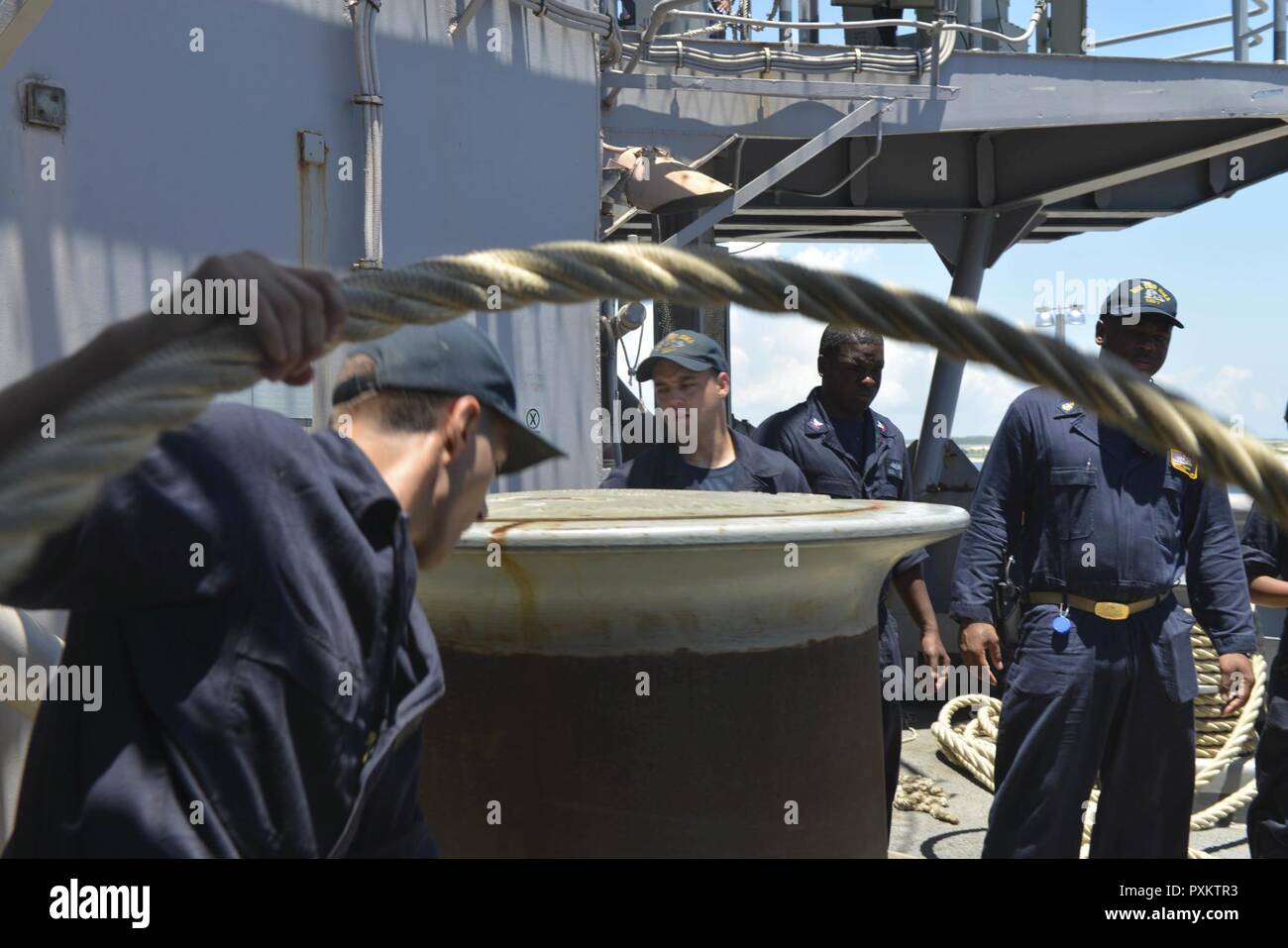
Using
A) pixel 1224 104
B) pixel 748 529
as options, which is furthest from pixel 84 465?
pixel 1224 104

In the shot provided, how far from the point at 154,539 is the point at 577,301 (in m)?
0.43

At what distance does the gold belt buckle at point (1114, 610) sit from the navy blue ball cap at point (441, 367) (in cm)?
264

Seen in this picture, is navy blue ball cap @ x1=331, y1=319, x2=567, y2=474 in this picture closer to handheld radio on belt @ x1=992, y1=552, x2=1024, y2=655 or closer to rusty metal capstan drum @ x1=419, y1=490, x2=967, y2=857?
rusty metal capstan drum @ x1=419, y1=490, x2=967, y2=857

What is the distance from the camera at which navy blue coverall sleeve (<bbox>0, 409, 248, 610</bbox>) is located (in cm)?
104

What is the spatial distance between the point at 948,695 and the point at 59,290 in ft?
16.0

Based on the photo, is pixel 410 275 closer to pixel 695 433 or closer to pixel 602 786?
pixel 602 786

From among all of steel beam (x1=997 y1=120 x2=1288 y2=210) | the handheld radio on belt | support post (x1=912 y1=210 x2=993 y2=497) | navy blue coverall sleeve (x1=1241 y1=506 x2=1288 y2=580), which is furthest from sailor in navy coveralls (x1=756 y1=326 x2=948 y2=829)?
steel beam (x1=997 y1=120 x2=1288 y2=210)

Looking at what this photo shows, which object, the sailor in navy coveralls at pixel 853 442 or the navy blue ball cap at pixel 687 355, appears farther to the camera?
the sailor in navy coveralls at pixel 853 442

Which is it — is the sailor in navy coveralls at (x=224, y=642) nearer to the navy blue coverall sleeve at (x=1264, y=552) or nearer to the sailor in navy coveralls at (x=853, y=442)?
the sailor in navy coveralls at (x=853, y=442)

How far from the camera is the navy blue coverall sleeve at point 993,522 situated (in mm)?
3842

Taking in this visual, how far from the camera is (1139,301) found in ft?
12.3

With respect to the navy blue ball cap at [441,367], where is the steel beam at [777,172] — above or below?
above

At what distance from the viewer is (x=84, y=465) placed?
0.77m

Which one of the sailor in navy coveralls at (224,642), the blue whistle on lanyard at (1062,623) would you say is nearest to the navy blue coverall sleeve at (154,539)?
the sailor in navy coveralls at (224,642)
